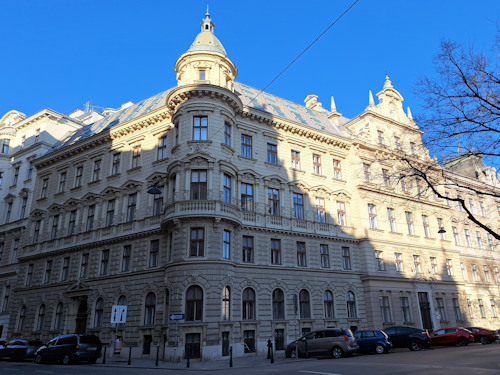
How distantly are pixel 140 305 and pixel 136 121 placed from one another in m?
15.1

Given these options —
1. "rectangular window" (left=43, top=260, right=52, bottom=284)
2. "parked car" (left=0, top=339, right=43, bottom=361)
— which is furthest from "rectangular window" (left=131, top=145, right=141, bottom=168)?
"parked car" (left=0, top=339, right=43, bottom=361)

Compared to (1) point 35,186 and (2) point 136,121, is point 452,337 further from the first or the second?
(1) point 35,186

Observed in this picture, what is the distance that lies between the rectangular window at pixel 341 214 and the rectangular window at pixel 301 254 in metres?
4.95

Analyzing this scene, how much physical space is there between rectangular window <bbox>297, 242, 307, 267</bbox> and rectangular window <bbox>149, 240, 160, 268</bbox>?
35.5ft

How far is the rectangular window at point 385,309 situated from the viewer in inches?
1287

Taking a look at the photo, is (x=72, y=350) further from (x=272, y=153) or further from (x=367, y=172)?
(x=367, y=172)

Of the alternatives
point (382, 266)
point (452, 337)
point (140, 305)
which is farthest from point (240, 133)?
point (452, 337)

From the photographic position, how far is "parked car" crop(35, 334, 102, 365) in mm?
21781

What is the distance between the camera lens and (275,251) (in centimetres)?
2938

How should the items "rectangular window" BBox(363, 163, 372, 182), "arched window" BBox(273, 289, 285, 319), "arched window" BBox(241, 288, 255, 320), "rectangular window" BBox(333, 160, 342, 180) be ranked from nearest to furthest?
"arched window" BBox(241, 288, 255, 320) → "arched window" BBox(273, 289, 285, 319) → "rectangular window" BBox(333, 160, 342, 180) → "rectangular window" BBox(363, 163, 372, 182)

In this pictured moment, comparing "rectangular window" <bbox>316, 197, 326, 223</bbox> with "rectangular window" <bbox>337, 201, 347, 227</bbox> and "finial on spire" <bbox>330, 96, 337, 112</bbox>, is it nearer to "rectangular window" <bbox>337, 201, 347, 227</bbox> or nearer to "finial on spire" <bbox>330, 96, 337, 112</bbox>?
"rectangular window" <bbox>337, 201, 347, 227</bbox>

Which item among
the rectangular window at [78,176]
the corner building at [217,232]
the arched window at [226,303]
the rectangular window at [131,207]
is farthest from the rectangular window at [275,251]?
the rectangular window at [78,176]

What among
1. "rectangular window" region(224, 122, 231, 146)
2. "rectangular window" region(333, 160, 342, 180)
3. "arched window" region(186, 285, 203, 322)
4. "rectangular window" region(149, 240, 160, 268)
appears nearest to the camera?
"arched window" region(186, 285, 203, 322)

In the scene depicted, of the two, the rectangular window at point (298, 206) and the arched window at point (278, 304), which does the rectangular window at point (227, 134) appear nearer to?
the rectangular window at point (298, 206)
